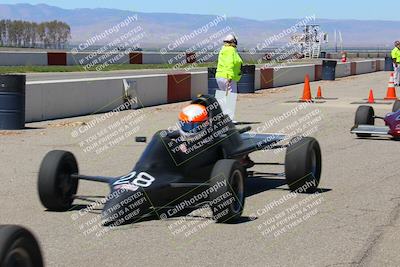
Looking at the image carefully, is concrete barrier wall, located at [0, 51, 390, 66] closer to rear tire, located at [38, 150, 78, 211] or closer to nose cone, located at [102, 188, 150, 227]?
rear tire, located at [38, 150, 78, 211]

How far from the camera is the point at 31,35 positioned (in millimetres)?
114812

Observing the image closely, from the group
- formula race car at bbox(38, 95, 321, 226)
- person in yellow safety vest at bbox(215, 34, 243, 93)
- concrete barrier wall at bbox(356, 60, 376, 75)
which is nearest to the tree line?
concrete barrier wall at bbox(356, 60, 376, 75)

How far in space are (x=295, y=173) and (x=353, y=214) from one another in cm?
103

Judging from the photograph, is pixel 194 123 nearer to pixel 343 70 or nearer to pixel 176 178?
pixel 176 178

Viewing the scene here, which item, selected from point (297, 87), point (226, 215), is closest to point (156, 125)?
point (226, 215)

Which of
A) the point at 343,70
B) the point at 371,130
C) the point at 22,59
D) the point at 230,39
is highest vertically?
the point at 230,39

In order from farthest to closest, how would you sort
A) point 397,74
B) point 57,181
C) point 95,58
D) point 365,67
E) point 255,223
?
point 365,67 < point 95,58 < point 397,74 < point 57,181 < point 255,223

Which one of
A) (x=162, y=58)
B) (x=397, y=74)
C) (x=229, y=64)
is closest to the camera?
(x=229, y=64)

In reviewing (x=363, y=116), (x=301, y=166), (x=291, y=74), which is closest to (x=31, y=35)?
(x=291, y=74)

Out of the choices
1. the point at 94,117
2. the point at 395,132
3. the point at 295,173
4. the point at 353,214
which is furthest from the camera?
the point at 94,117

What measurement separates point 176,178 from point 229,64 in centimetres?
871

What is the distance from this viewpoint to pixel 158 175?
7062 millimetres

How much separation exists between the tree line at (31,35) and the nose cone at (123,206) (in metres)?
91.4

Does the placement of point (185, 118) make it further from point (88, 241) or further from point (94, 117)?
point (94, 117)
